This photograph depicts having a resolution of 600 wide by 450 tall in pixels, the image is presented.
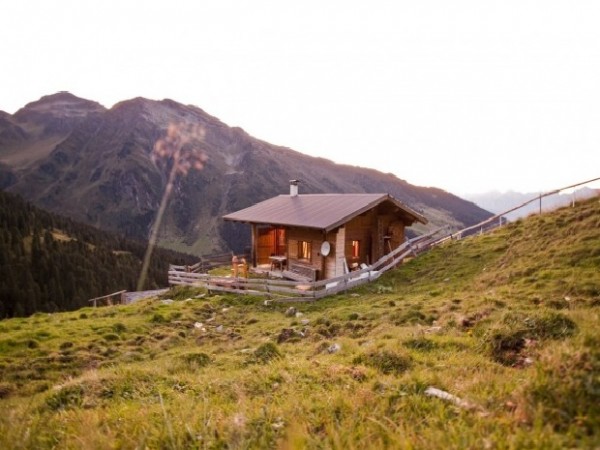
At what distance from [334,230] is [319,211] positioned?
109 inches

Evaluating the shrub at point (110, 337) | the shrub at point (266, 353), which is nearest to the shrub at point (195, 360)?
the shrub at point (266, 353)

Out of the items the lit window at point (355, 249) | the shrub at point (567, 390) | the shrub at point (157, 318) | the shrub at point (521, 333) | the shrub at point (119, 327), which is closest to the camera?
the shrub at point (567, 390)

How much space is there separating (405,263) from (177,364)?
60.1 ft

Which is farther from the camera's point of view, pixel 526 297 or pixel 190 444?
pixel 526 297

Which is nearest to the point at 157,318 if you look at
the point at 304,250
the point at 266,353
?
the point at 266,353

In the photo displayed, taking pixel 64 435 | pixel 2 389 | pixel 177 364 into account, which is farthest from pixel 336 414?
pixel 2 389

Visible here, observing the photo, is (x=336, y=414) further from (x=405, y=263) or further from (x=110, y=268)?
(x=110, y=268)

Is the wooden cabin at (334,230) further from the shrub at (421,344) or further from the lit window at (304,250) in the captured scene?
the shrub at (421,344)

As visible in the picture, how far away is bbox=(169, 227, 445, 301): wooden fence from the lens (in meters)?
20.6

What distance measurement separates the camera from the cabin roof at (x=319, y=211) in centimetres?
2329

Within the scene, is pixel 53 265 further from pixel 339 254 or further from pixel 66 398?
pixel 66 398

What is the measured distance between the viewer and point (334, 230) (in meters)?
23.6

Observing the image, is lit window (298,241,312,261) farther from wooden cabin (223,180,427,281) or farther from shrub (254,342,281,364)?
shrub (254,342,281,364)

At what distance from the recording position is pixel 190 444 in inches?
144
